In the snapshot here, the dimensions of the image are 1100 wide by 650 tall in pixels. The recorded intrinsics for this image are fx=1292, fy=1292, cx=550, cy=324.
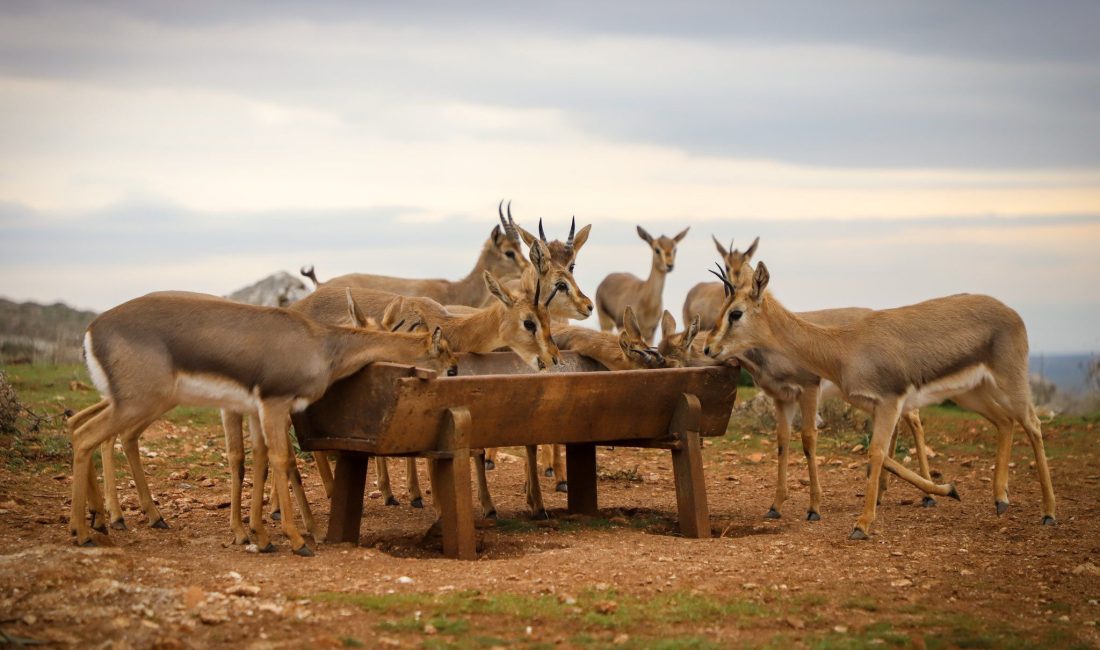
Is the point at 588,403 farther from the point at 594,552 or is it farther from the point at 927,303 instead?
the point at 927,303

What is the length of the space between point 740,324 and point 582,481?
1991mm

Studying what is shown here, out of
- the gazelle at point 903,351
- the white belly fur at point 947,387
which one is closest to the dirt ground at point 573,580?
the gazelle at point 903,351

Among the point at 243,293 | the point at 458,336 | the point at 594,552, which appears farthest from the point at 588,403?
the point at 243,293

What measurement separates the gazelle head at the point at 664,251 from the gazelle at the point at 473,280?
132 inches

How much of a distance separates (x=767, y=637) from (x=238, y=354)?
14.0 feet

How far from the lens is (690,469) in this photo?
34.3 feet

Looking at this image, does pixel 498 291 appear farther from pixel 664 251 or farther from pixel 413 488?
pixel 664 251

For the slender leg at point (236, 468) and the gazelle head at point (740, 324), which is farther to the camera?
the gazelle head at point (740, 324)

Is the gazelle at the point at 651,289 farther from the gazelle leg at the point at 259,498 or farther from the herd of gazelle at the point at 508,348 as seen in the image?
the gazelle leg at the point at 259,498

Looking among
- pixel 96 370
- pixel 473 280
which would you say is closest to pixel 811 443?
pixel 96 370

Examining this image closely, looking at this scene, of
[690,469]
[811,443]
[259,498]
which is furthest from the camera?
[811,443]

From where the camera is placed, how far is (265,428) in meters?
9.23

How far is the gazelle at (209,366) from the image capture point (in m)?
8.97

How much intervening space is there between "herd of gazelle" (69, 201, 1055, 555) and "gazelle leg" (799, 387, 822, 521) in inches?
0.8
